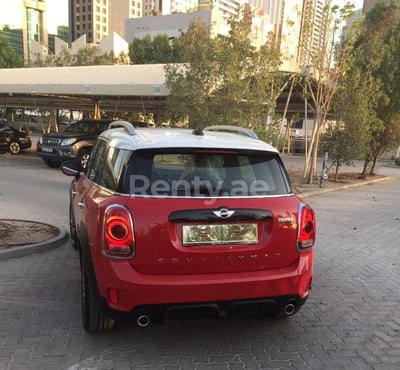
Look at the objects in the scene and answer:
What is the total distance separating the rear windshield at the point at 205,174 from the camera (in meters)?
2.90

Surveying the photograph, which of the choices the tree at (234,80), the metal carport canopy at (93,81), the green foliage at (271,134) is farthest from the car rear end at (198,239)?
the metal carport canopy at (93,81)

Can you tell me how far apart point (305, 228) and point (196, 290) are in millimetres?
1004

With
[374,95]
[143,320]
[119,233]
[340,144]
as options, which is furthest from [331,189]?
[119,233]

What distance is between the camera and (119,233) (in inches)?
108

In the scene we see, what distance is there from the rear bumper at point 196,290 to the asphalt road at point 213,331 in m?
0.46

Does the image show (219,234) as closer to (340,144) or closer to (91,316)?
(91,316)

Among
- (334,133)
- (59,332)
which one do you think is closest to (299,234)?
(59,332)

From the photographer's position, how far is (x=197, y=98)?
37.7 ft

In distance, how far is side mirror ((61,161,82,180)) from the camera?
4.98 metres

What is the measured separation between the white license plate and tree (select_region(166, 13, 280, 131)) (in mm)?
7959

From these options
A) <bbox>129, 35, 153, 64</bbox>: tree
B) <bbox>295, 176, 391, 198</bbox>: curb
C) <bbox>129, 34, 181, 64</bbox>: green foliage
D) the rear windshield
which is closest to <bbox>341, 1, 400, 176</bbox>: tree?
<bbox>295, 176, 391, 198</bbox>: curb

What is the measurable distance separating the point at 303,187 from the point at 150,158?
1013 centimetres

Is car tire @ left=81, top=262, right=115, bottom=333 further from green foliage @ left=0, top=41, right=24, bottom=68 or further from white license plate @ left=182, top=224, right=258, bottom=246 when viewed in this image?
green foliage @ left=0, top=41, right=24, bottom=68

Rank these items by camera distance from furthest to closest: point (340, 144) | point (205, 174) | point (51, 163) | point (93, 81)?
point (93, 81)
point (51, 163)
point (340, 144)
point (205, 174)
